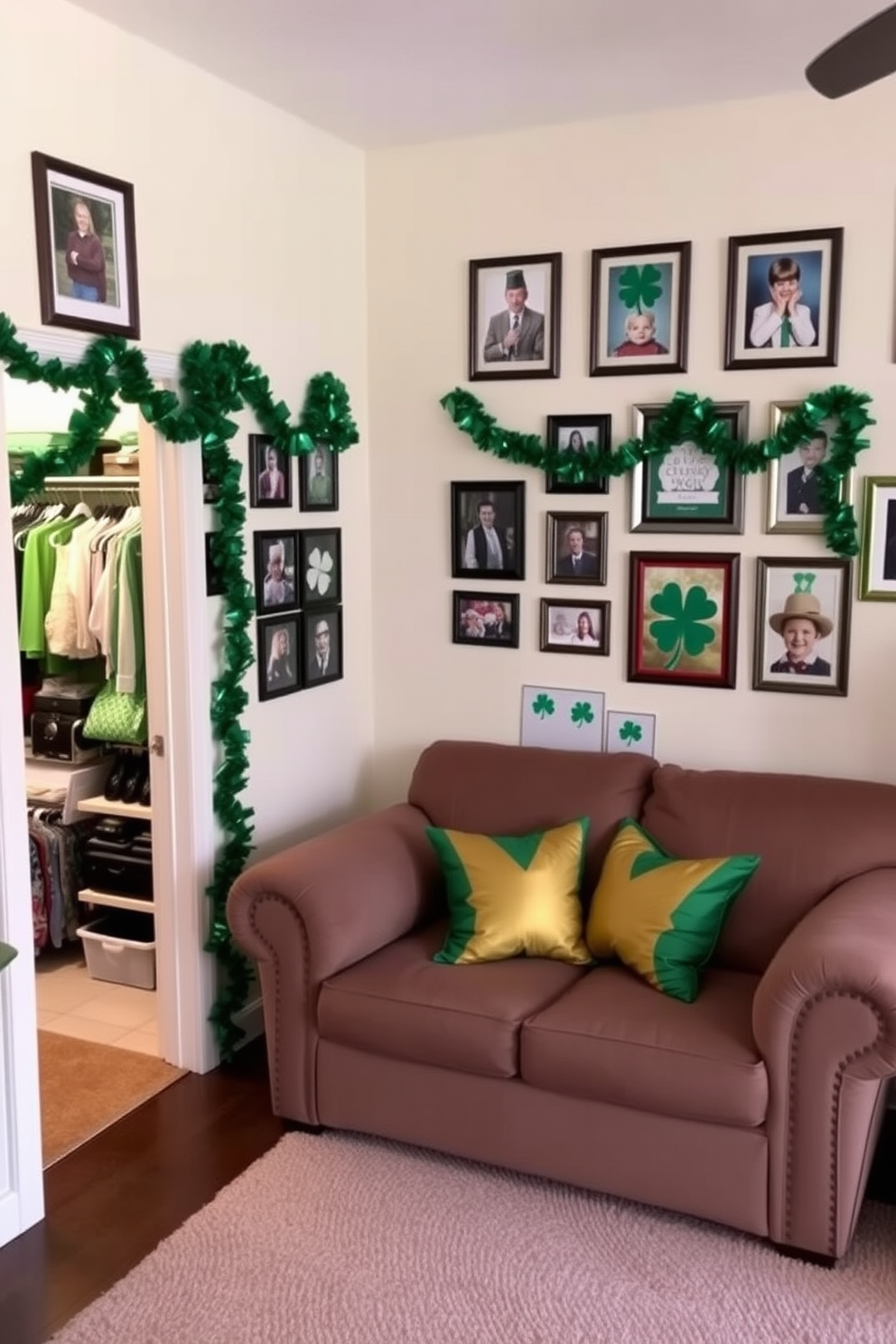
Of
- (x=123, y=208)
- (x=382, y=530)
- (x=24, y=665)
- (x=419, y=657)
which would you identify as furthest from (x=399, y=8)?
(x=24, y=665)

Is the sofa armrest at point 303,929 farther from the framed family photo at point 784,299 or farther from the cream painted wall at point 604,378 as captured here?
the framed family photo at point 784,299

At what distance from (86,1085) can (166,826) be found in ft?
2.47

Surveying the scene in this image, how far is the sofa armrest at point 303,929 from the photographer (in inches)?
119

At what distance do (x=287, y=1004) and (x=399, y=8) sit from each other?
2.37 m

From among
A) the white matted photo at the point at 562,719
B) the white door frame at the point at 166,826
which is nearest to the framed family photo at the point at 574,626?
the white matted photo at the point at 562,719

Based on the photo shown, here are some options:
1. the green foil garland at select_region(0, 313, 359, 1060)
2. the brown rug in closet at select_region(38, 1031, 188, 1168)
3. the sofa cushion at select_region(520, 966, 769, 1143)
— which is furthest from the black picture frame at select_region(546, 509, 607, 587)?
the brown rug in closet at select_region(38, 1031, 188, 1168)

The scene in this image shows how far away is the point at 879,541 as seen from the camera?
3.33m

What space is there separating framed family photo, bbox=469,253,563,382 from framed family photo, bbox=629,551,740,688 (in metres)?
0.68

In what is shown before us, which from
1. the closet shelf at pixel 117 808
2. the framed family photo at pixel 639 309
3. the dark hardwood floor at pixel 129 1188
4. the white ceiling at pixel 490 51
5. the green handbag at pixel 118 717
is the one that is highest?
the white ceiling at pixel 490 51

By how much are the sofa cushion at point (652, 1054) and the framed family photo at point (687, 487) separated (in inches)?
53.9

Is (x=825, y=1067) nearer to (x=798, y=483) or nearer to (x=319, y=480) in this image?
(x=798, y=483)

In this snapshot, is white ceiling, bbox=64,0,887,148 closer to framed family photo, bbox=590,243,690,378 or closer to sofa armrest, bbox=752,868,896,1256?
framed family photo, bbox=590,243,690,378

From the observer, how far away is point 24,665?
4594 mm

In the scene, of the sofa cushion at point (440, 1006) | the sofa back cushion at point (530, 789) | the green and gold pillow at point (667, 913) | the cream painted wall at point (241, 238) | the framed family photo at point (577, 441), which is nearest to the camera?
the cream painted wall at point (241, 238)
